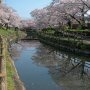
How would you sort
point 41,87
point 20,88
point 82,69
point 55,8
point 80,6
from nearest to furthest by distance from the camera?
1. point 20,88
2. point 41,87
3. point 82,69
4. point 80,6
5. point 55,8

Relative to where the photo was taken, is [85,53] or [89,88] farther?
[85,53]

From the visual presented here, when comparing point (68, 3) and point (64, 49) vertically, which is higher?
point (68, 3)

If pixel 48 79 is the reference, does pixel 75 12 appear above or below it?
above

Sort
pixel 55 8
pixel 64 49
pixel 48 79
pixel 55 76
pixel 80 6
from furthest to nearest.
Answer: pixel 55 8 → pixel 80 6 → pixel 64 49 → pixel 55 76 → pixel 48 79

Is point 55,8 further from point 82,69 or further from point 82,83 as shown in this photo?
point 82,83

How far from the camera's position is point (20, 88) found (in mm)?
12852

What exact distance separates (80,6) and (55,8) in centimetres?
670

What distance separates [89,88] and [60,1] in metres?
36.5

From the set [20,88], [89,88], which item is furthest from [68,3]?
[20,88]

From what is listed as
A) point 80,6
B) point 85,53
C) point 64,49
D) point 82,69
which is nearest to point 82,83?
point 82,69

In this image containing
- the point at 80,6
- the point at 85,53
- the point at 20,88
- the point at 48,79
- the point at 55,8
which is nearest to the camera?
the point at 20,88

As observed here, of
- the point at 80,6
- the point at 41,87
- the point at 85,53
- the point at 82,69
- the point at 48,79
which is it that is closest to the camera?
the point at 41,87

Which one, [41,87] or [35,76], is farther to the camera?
[35,76]

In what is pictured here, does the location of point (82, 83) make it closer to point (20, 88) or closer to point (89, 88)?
point (89, 88)
